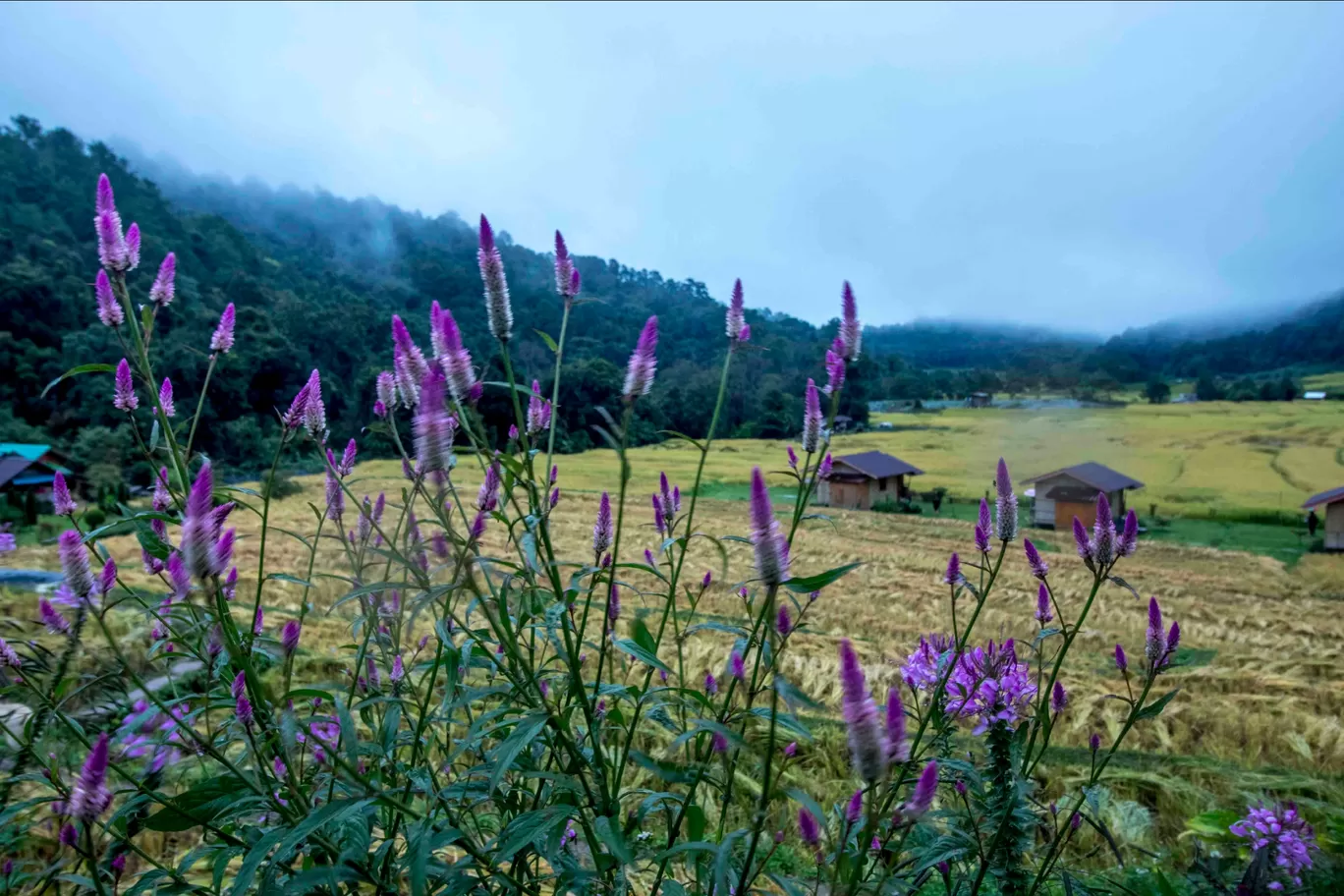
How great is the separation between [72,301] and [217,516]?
2141 centimetres

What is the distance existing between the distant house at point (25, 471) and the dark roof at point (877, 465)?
9.63m

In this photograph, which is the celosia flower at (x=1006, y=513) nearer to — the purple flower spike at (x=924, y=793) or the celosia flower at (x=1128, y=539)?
the celosia flower at (x=1128, y=539)

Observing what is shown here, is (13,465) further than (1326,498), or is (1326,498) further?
(13,465)

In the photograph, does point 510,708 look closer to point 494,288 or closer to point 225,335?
point 494,288

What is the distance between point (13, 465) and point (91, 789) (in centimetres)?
1138

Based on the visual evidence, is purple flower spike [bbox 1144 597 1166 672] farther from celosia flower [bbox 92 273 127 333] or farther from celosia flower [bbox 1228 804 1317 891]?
celosia flower [bbox 92 273 127 333]

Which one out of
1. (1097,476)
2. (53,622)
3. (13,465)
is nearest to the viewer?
(53,622)

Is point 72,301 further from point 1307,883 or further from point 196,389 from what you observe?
point 1307,883

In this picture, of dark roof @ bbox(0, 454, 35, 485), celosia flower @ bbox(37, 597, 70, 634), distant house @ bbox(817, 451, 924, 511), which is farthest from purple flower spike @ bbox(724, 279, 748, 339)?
dark roof @ bbox(0, 454, 35, 485)

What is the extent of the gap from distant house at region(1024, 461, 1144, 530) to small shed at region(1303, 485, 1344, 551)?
2.64ft

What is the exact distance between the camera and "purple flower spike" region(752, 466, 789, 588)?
63cm

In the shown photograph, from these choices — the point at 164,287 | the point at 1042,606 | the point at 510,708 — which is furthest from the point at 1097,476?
the point at 164,287

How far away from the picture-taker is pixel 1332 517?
3617 mm

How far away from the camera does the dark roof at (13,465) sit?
28.0 ft
